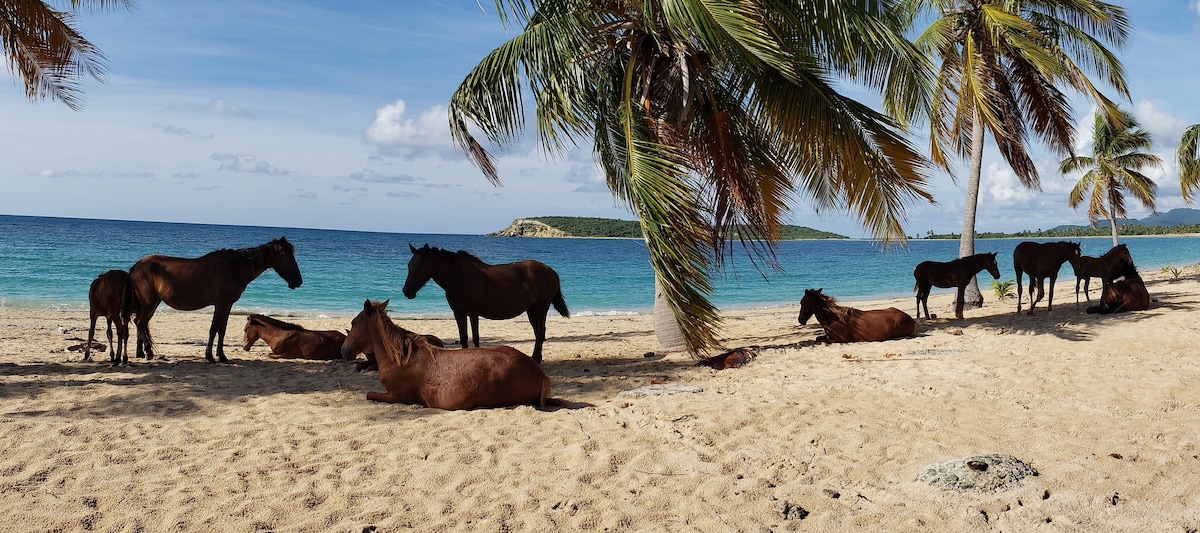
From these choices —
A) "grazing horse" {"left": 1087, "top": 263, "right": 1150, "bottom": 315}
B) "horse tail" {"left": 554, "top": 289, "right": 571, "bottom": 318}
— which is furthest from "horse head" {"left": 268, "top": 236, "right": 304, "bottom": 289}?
"grazing horse" {"left": 1087, "top": 263, "right": 1150, "bottom": 315}

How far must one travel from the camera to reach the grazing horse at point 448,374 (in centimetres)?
629

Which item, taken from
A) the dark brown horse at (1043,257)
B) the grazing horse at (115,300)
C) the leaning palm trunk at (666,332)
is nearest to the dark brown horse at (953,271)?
the dark brown horse at (1043,257)

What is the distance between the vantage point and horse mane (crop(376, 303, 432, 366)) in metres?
6.61

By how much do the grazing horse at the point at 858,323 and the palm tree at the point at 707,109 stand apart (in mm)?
1611

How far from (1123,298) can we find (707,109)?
8441 millimetres

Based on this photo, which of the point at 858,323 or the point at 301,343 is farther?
the point at 858,323

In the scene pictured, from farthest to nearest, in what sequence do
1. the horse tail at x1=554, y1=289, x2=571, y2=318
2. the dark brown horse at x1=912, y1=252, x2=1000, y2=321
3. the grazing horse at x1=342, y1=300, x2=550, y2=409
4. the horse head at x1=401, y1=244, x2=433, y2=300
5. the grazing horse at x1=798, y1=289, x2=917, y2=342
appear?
the dark brown horse at x1=912, y1=252, x2=1000, y2=321, the grazing horse at x1=798, y1=289, x2=917, y2=342, the horse tail at x1=554, y1=289, x2=571, y2=318, the horse head at x1=401, y1=244, x2=433, y2=300, the grazing horse at x1=342, y1=300, x2=550, y2=409

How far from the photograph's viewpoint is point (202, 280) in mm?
9602

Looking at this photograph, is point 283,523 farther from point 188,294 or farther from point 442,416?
point 188,294

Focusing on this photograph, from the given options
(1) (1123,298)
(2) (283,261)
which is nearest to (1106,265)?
(1) (1123,298)

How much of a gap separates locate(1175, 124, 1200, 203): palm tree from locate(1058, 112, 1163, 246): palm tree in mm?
1657

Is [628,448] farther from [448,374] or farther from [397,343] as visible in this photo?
[397,343]

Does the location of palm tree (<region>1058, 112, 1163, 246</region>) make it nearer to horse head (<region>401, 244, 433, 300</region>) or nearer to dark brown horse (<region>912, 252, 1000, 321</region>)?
dark brown horse (<region>912, 252, 1000, 321</region>)

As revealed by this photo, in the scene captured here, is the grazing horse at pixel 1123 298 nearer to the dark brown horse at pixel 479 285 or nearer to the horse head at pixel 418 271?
the dark brown horse at pixel 479 285
